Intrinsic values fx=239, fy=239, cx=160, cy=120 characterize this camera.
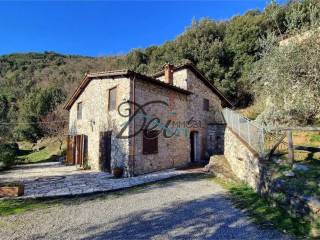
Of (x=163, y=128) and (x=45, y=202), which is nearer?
(x=45, y=202)

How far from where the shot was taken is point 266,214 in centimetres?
607

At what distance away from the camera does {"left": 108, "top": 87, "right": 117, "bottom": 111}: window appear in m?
13.2

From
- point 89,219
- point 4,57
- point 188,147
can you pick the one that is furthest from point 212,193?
point 4,57

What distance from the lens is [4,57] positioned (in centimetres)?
4875

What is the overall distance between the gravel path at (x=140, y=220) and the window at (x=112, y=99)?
5.96 metres

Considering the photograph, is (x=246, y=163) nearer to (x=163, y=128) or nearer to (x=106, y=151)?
(x=163, y=128)

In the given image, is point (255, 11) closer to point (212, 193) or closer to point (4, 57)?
point (212, 193)

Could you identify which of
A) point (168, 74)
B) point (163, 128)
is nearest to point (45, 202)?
point (163, 128)

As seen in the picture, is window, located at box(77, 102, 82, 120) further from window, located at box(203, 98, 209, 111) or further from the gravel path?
the gravel path

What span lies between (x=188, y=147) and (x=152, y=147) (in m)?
3.98

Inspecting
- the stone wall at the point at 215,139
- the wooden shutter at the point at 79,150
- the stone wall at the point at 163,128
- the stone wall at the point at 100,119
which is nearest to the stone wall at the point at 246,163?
the stone wall at the point at 163,128

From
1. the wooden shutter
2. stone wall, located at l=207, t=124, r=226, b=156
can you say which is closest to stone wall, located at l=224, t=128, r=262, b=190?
stone wall, located at l=207, t=124, r=226, b=156

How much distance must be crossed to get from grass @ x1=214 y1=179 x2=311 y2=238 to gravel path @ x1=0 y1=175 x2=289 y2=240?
0.94 feet

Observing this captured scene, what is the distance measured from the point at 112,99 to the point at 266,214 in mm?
9845
